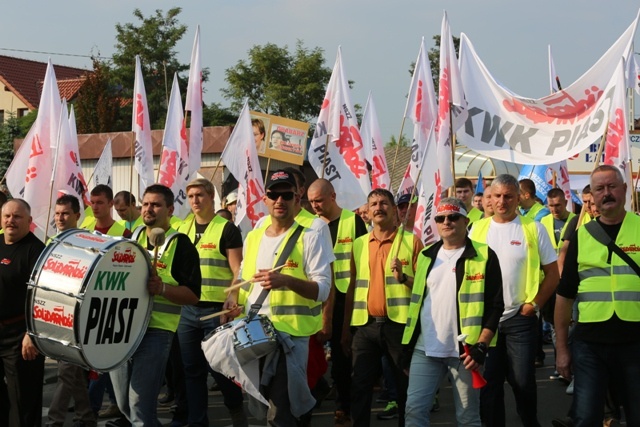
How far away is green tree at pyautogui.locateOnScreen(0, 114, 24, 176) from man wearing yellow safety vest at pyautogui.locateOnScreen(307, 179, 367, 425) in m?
28.0

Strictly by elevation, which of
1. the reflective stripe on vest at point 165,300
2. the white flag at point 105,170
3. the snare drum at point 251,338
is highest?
the white flag at point 105,170

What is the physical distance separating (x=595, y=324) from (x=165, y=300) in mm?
2840

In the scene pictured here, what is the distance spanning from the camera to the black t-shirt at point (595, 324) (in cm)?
578

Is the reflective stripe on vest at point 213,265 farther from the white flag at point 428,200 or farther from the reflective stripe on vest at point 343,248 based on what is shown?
the white flag at point 428,200

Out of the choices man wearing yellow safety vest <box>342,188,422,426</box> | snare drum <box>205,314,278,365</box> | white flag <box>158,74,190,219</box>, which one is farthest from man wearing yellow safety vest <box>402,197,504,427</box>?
white flag <box>158,74,190,219</box>

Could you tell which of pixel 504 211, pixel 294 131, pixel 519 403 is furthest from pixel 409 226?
pixel 294 131

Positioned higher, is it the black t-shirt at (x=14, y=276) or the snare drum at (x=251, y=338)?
the black t-shirt at (x=14, y=276)

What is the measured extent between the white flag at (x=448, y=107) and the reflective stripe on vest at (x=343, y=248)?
990mm

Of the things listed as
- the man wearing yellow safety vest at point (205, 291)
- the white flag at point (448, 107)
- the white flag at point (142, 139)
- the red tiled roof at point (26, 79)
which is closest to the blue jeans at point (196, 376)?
the man wearing yellow safety vest at point (205, 291)

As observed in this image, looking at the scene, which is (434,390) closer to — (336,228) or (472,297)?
(472,297)

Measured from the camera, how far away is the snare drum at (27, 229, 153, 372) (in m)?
6.06

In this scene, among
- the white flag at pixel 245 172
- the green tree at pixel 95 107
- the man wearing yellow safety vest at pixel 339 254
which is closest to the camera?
the man wearing yellow safety vest at pixel 339 254

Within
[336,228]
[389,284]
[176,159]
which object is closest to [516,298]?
[389,284]

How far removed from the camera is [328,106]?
12703 mm
